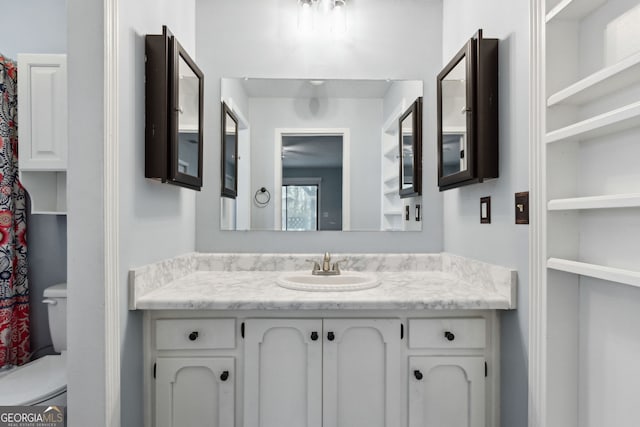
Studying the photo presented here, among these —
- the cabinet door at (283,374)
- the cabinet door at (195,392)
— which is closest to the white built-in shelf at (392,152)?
the cabinet door at (283,374)

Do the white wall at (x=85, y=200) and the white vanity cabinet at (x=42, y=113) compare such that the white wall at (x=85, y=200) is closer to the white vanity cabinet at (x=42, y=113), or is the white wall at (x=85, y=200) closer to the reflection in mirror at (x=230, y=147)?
the white vanity cabinet at (x=42, y=113)

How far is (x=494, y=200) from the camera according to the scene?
1480mm

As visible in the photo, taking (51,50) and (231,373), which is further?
(51,50)

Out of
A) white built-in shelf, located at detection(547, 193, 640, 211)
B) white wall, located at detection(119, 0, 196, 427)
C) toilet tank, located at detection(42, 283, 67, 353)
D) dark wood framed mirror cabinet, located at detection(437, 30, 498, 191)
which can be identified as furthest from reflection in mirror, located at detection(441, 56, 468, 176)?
toilet tank, located at detection(42, 283, 67, 353)

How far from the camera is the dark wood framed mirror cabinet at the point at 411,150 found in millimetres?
2012

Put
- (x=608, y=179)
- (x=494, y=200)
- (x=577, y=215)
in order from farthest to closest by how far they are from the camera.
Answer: (x=494, y=200), (x=577, y=215), (x=608, y=179)

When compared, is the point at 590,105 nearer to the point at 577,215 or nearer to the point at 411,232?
the point at 577,215

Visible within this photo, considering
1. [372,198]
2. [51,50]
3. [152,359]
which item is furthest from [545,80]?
[51,50]

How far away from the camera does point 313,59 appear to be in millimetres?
2035

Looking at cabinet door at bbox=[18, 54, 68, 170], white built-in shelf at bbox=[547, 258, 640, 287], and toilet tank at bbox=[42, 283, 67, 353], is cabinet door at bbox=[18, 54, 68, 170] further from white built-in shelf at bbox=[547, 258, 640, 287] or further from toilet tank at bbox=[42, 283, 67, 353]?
white built-in shelf at bbox=[547, 258, 640, 287]

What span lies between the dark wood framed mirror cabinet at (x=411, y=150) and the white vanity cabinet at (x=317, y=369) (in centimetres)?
84

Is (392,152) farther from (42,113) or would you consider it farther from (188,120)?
(42,113)

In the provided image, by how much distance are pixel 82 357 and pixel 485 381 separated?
4.80ft

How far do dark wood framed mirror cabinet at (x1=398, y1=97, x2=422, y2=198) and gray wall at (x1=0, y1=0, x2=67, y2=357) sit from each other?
1.93m
